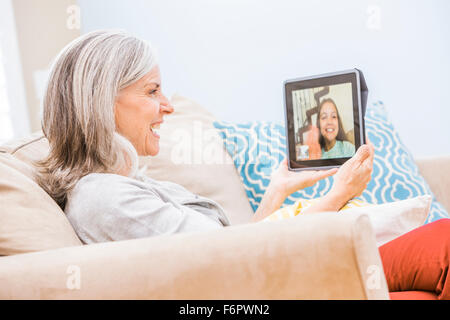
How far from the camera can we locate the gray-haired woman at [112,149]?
0.87 meters

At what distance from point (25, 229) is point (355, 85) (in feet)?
2.43

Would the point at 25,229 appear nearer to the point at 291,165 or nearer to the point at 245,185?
the point at 291,165

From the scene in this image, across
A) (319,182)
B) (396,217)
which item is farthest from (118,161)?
(319,182)

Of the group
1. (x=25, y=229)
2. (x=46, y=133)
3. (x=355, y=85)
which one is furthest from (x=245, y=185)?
(x=25, y=229)

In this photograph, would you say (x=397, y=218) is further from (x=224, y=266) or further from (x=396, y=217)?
(x=224, y=266)

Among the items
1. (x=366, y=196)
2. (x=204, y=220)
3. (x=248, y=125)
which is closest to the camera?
(x=204, y=220)

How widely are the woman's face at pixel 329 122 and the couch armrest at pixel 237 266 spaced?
0.54 meters

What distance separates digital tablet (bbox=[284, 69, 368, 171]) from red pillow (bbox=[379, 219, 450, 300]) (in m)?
0.30

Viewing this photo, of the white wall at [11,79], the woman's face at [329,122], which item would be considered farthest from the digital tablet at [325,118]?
the white wall at [11,79]

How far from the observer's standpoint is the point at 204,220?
36.5 inches

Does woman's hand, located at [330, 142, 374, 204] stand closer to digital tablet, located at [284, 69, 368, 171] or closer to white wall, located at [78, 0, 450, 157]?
digital tablet, located at [284, 69, 368, 171]

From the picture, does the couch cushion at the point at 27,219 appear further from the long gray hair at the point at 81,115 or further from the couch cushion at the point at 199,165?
the couch cushion at the point at 199,165

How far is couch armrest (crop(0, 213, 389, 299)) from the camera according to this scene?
59 cm

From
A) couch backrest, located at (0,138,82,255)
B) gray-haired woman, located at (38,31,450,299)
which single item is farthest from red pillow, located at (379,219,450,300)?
couch backrest, located at (0,138,82,255)
